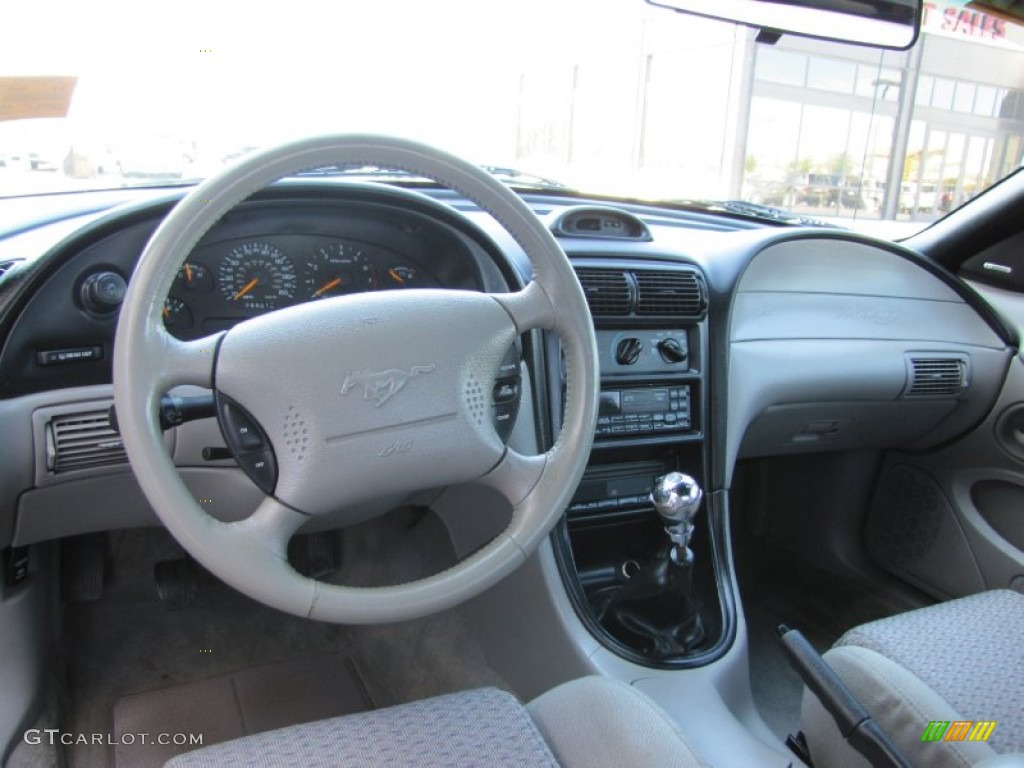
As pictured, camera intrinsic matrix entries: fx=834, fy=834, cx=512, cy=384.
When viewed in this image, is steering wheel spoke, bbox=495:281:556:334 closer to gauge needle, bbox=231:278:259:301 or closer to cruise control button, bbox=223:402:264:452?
cruise control button, bbox=223:402:264:452

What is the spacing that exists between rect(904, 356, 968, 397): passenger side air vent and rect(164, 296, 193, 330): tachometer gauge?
1912 millimetres

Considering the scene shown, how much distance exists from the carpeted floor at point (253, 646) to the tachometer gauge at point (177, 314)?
2.74 feet

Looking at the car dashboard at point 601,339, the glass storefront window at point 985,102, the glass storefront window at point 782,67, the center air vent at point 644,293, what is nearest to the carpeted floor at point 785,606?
the car dashboard at point 601,339

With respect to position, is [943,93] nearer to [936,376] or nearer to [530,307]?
[936,376]

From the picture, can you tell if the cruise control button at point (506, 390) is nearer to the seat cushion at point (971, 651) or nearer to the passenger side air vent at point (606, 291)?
the passenger side air vent at point (606, 291)

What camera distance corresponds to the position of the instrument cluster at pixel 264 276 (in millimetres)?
1496

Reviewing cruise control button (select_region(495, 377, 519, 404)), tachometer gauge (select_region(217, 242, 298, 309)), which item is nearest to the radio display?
cruise control button (select_region(495, 377, 519, 404))

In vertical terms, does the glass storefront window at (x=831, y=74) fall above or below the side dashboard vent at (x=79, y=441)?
above

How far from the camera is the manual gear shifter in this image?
1721 millimetres

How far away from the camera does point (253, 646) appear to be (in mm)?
2195

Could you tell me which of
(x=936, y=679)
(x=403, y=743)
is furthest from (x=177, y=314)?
(x=936, y=679)

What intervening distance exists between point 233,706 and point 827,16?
2.07m

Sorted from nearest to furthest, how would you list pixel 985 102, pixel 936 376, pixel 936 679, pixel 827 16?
pixel 936 679 < pixel 827 16 < pixel 936 376 < pixel 985 102

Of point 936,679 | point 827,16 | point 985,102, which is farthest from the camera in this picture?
point 985,102
